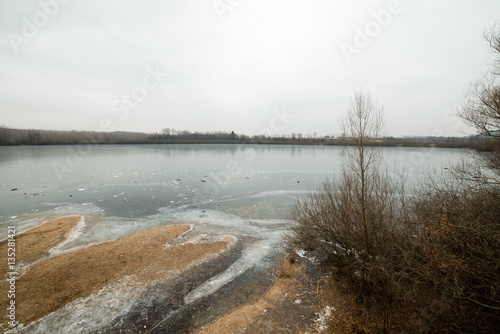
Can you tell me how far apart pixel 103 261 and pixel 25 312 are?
242cm

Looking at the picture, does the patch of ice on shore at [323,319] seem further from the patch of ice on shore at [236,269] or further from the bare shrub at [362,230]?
the patch of ice on shore at [236,269]

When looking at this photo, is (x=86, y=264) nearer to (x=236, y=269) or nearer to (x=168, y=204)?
(x=236, y=269)

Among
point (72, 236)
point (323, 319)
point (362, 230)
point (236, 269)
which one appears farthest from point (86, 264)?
point (362, 230)

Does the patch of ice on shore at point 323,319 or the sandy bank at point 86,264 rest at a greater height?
the sandy bank at point 86,264

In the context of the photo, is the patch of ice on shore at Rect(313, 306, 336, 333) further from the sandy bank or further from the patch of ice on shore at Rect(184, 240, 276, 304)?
the sandy bank

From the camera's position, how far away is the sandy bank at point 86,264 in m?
6.09

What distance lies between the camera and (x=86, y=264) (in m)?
7.70

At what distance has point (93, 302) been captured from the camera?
19.8ft

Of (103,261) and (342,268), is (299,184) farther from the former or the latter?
(103,261)

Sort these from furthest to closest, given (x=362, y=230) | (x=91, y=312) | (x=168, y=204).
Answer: (x=168, y=204), (x=362, y=230), (x=91, y=312)

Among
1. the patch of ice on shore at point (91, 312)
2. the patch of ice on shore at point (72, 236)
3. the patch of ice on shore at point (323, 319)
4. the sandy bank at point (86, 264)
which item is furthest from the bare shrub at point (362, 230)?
the patch of ice on shore at point (72, 236)

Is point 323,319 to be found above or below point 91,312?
below

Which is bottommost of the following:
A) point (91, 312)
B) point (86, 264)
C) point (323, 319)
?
point (323, 319)

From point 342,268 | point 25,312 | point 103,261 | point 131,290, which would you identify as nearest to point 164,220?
point 103,261
